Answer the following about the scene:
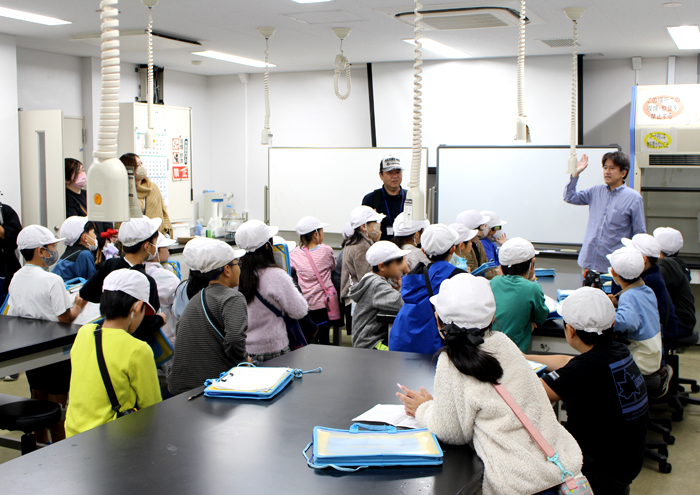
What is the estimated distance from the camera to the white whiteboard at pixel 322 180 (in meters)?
7.34

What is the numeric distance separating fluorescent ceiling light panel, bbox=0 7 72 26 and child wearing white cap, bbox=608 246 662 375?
4.72m

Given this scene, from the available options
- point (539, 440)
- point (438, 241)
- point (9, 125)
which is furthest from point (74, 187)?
point (539, 440)

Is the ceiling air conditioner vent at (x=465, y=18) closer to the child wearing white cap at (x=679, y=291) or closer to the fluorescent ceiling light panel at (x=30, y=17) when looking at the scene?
the child wearing white cap at (x=679, y=291)

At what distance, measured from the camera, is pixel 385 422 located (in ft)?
5.97

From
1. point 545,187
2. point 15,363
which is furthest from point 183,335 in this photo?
point 545,187

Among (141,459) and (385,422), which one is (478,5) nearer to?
(385,422)

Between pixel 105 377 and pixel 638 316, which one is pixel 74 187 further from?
pixel 638 316

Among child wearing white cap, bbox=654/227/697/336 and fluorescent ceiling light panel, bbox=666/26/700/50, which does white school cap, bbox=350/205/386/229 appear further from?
fluorescent ceiling light panel, bbox=666/26/700/50

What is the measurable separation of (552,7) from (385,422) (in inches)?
148

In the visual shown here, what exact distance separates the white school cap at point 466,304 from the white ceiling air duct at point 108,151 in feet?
3.00

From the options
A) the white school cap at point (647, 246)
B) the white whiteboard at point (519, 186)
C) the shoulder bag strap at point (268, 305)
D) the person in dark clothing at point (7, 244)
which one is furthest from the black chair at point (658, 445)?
the person in dark clothing at point (7, 244)

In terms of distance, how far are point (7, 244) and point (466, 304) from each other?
15.8 feet

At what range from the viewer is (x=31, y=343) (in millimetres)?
2859

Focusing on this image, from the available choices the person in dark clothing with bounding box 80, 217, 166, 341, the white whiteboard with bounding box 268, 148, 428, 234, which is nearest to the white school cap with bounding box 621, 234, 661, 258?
the person in dark clothing with bounding box 80, 217, 166, 341
